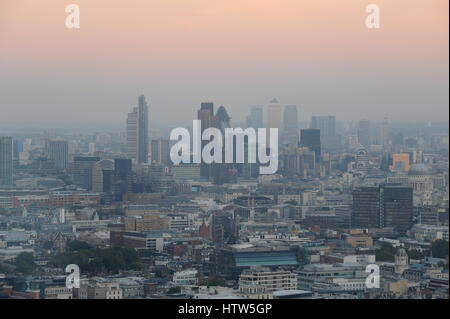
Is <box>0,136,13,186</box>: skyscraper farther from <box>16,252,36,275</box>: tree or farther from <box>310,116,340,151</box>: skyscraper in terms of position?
<box>16,252,36,275</box>: tree

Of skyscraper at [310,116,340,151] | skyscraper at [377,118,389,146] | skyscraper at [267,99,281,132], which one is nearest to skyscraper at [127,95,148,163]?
skyscraper at [267,99,281,132]

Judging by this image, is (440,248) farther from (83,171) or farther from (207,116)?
(83,171)

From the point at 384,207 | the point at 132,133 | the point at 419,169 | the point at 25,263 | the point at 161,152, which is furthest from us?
the point at 161,152

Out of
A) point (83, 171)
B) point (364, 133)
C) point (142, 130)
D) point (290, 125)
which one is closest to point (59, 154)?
point (83, 171)

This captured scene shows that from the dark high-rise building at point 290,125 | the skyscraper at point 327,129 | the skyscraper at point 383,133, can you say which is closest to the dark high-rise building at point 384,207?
the skyscraper at point 383,133

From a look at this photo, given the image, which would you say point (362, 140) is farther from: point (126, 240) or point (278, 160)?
point (126, 240)

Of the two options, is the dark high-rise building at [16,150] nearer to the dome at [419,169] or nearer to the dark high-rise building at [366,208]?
the dark high-rise building at [366,208]
